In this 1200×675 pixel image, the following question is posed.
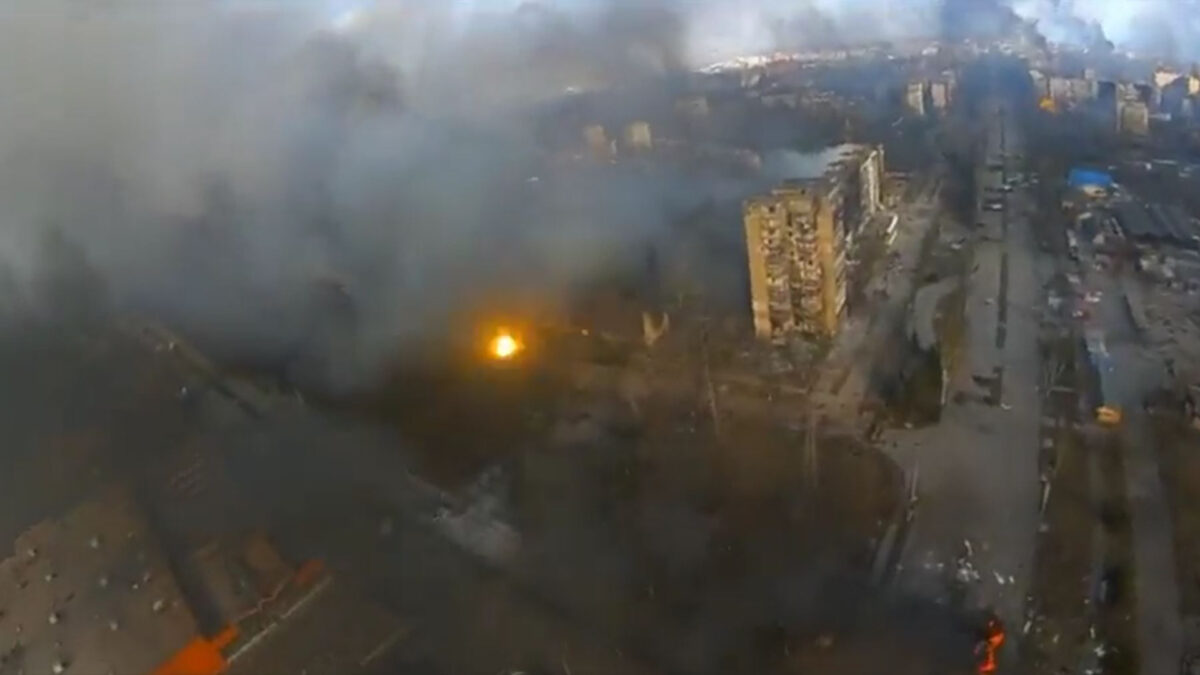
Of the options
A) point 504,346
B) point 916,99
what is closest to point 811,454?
point 504,346

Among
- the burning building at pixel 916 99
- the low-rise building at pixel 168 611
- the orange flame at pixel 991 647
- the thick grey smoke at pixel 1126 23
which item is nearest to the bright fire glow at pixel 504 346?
the low-rise building at pixel 168 611

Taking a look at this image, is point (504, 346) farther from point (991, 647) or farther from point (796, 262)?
point (991, 647)

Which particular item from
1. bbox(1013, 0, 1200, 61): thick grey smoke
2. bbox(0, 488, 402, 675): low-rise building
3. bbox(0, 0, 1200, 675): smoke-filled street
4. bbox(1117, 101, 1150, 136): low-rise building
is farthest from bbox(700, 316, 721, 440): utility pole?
bbox(1013, 0, 1200, 61): thick grey smoke

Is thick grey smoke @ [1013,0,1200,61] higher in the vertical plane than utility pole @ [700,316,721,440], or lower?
higher

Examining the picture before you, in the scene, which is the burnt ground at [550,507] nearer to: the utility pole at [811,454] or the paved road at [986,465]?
the utility pole at [811,454]

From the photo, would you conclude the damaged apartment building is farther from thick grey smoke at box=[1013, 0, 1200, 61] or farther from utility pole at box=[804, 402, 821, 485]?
thick grey smoke at box=[1013, 0, 1200, 61]

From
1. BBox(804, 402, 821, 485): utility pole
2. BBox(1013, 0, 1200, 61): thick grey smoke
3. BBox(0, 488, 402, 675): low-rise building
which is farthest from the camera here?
BBox(1013, 0, 1200, 61): thick grey smoke
